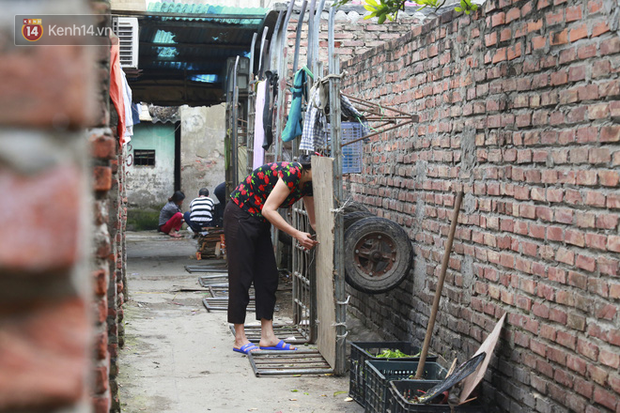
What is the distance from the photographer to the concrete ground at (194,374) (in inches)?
197

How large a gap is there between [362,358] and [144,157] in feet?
59.3

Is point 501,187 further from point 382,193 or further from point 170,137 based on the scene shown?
point 170,137

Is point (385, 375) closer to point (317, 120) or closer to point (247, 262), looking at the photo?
point (247, 262)

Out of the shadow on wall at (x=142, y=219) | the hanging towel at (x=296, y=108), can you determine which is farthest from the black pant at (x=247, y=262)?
the shadow on wall at (x=142, y=219)

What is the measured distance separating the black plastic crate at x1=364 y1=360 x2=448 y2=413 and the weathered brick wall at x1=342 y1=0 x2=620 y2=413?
30 cm

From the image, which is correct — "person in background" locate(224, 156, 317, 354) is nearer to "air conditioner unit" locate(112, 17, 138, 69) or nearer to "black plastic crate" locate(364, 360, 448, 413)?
"black plastic crate" locate(364, 360, 448, 413)

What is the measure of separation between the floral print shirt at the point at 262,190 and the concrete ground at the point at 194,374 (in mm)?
1389

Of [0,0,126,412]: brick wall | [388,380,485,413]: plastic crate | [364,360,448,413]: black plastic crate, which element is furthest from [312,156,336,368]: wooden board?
[0,0,126,412]: brick wall

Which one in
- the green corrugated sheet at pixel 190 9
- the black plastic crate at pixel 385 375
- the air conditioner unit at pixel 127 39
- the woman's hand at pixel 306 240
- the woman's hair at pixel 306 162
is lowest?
the black plastic crate at pixel 385 375

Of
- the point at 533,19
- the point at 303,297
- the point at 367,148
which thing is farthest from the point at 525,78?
the point at 303,297

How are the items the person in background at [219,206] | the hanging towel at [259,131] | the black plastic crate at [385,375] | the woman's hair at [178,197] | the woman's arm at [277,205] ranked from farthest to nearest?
the woman's hair at [178,197]
the person in background at [219,206]
the hanging towel at [259,131]
the woman's arm at [277,205]
the black plastic crate at [385,375]

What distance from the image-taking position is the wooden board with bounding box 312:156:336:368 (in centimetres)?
554

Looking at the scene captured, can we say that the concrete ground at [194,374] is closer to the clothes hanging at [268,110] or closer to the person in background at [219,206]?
the clothes hanging at [268,110]

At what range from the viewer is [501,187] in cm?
428
